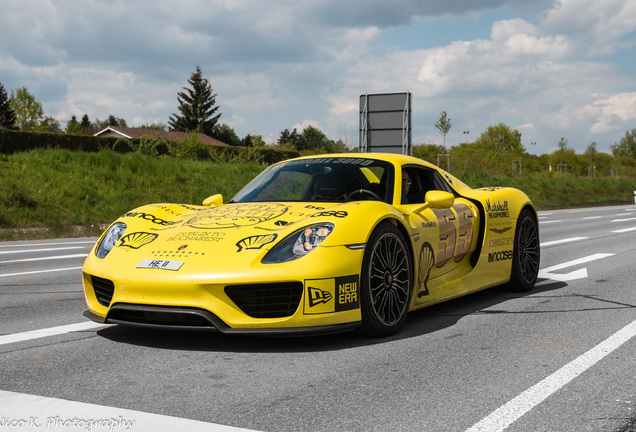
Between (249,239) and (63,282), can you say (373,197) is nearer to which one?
(249,239)

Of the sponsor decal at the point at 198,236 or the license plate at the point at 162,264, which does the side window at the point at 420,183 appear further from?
the license plate at the point at 162,264

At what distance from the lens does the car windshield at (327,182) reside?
527cm

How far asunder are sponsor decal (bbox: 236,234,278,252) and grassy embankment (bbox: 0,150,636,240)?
39.2 feet

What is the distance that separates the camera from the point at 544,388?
130 inches

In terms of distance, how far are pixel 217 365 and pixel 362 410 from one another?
1.07 meters

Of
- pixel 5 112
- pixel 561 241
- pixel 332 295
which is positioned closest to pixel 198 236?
pixel 332 295

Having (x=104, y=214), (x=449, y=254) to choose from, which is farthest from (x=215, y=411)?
(x=104, y=214)

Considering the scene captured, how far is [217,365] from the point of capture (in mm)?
3693

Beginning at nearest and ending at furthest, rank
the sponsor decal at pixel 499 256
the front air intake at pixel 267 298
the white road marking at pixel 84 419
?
the white road marking at pixel 84 419, the front air intake at pixel 267 298, the sponsor decal at pixel 499 256

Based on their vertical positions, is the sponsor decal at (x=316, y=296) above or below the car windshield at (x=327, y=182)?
below

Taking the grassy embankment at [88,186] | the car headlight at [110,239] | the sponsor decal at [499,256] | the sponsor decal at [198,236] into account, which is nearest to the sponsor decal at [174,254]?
the sponsor decal at [198,236]

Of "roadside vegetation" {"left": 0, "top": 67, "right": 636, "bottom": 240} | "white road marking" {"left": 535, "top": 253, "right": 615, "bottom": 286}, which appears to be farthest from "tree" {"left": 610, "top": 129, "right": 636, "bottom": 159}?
"white road marking" {"left": 535, "top": 253, "right": 615, "bottom": 286}

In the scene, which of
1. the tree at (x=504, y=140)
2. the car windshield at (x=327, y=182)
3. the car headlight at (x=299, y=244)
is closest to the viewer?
the car headlight at (x=299, y=244)

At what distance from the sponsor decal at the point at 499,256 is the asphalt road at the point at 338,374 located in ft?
1.61
